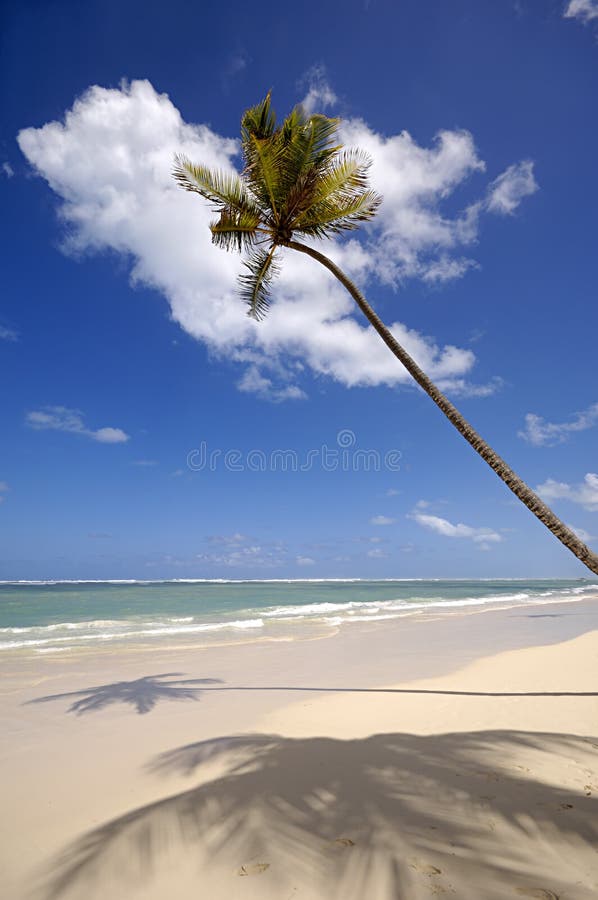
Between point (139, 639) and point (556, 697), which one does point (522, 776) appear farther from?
point (139, 639)

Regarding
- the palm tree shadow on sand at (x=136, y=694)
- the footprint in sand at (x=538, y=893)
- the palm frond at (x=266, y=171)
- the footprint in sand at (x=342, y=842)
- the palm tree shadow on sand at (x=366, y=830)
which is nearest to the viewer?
the footprint in sand at (x=538, y=893)

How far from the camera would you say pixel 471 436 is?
6656mm

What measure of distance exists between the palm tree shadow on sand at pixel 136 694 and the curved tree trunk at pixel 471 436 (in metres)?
5.97

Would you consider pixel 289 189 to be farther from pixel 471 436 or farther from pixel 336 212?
pixel 471 436

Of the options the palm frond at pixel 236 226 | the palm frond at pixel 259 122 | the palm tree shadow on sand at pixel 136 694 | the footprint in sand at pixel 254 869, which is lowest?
the footprint in sand at pixel 254 869

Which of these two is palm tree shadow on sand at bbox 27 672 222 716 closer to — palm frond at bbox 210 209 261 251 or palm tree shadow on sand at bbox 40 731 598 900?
palm tree shadow on sand at bbox 40 731 598 900

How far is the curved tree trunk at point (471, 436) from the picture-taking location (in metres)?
5.56

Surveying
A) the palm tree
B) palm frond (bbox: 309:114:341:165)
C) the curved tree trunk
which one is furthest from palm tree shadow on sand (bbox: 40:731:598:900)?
palm frond (bbox: 309:114:341:165)

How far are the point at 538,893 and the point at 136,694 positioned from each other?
22.8 ft

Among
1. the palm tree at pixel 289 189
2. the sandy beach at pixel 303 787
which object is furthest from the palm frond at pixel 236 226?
the sandy beach at pixel 303 787

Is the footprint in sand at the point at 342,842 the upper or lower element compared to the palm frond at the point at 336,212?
lower

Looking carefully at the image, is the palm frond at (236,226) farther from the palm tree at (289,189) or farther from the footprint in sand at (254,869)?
the footprint in sand at (254,869)

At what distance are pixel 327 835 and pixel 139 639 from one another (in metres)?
13.0

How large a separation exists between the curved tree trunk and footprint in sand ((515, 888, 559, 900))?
311 cm
